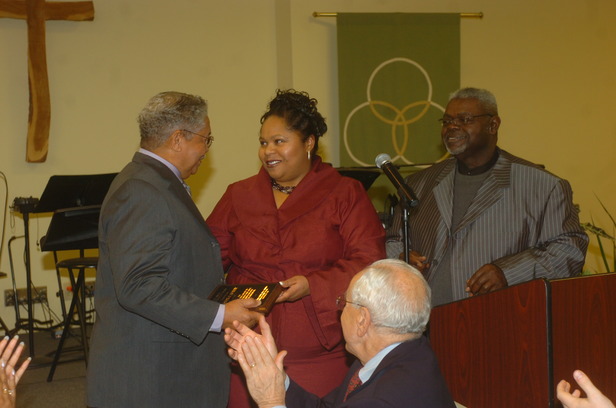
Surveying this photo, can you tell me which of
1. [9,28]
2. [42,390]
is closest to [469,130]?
[42,390]

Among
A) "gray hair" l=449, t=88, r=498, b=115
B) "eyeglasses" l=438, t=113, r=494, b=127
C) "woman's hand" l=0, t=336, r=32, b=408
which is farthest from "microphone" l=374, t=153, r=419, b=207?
"woman's hand" l=0, t=336, r=32, b=408

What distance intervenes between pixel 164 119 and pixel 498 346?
1.36 metres

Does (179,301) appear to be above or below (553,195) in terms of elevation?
below

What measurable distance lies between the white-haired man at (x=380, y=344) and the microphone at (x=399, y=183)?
67 cm

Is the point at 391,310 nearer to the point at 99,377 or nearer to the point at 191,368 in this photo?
the point at 191,368

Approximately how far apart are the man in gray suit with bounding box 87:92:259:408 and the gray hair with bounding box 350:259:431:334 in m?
0.59

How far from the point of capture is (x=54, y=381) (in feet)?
16.7

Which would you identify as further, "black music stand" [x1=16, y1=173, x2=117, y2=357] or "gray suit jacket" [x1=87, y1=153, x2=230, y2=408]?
"black music stand" [x1=16, y1=173, x2=117, y2=357]

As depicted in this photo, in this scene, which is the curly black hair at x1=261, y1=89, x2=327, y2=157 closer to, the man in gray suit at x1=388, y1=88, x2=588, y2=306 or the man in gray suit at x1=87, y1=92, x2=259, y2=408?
the man in gray suit at x1=87, y1=92, x2=259, y2=408

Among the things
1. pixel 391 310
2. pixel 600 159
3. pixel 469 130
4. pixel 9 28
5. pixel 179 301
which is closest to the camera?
pixel 391 310

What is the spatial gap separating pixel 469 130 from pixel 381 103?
11.7 ft

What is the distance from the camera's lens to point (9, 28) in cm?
620

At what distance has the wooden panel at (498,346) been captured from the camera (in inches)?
87.2

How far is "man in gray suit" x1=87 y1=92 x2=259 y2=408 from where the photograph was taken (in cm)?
240
